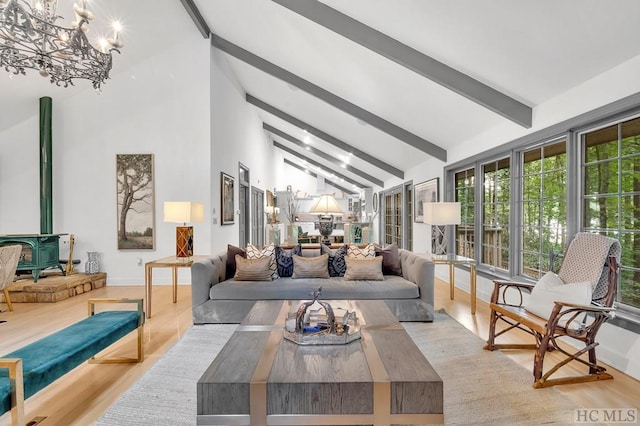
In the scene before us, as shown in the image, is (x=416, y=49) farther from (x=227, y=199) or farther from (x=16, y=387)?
(x=227, y=199)

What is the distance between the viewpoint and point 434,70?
3.64m

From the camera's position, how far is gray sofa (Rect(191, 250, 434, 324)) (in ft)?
11.9

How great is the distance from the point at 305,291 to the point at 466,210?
3.29m

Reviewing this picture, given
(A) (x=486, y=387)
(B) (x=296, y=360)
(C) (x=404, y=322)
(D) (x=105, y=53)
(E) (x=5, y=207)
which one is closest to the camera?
(B) (x=296, y=360)

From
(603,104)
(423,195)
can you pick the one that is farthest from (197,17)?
(603,104)

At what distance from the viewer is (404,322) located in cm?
370

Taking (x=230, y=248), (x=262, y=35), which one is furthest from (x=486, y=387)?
(x=262, y=35)

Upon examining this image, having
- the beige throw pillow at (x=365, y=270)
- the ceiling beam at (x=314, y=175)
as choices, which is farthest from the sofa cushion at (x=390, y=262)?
the ceiling beam at (x=314, y=175)

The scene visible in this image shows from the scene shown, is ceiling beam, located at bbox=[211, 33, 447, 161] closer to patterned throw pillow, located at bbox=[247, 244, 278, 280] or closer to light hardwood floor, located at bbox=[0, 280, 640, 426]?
light hardwood floor, located at bbox=[0, 280, 640, 426]

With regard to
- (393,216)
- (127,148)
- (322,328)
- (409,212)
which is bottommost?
(322,328)

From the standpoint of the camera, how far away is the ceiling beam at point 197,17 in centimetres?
495

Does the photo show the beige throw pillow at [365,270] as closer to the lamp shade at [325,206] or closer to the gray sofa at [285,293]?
the gray sofa at [285,293]

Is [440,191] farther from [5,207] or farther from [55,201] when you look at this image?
[5,207]

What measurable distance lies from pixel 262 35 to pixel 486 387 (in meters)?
4.97
